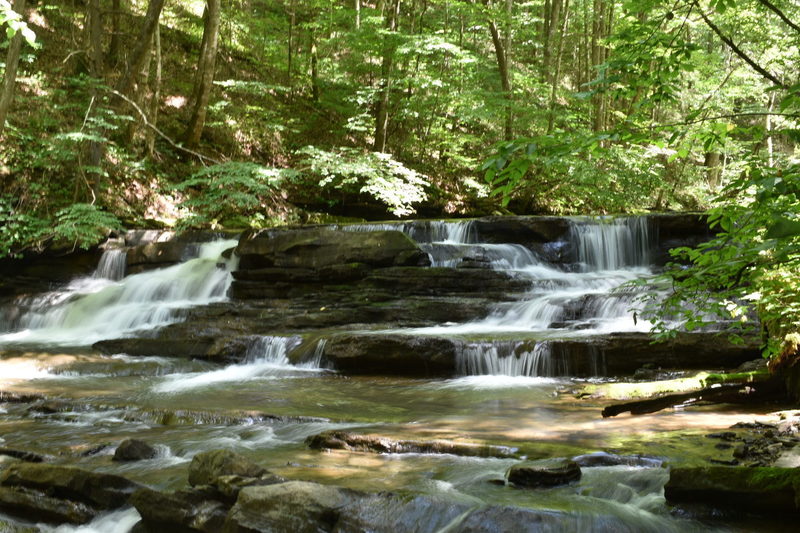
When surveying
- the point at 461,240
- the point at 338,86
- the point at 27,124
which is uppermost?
the point at 338,86

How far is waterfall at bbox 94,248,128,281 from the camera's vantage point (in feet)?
49.2

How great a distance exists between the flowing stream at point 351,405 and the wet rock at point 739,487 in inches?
5.1

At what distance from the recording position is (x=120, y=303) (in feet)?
43.8

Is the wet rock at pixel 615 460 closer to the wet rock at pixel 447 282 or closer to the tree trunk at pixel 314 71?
the wet rock at pixel 447 282

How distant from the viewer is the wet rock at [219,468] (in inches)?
159

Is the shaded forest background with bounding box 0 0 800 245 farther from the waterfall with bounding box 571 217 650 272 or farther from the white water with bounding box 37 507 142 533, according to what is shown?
the white water with bounding box 37 507 142 533

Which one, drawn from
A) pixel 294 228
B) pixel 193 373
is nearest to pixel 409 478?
pixel 193 373

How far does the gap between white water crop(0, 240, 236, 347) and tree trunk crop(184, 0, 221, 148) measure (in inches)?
210

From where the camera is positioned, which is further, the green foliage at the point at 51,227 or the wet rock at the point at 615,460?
the green foliage at the point at 51,227

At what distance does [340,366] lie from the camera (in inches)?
365

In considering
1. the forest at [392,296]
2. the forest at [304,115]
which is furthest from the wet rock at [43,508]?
the forest at [304,115]

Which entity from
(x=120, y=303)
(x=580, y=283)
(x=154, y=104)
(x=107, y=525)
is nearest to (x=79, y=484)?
(x=107, y=525)

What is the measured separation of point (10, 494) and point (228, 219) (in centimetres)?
1448

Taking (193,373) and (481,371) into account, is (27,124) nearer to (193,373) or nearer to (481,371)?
(193,373)
